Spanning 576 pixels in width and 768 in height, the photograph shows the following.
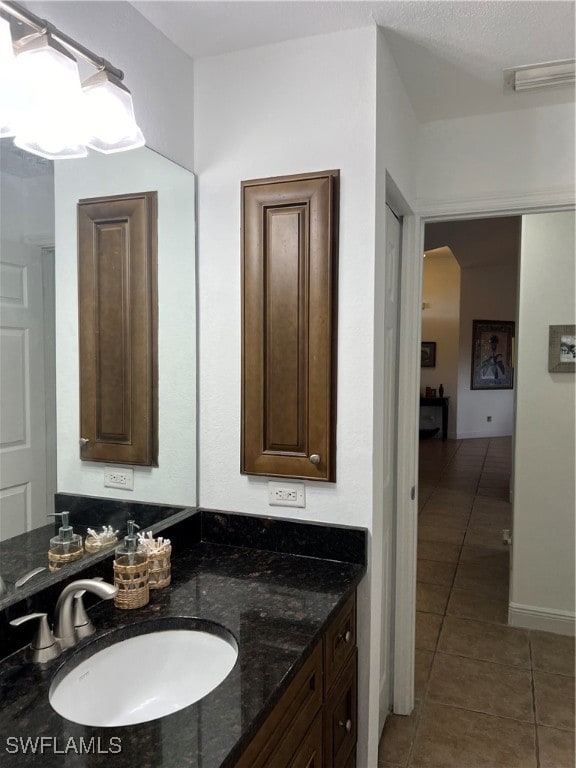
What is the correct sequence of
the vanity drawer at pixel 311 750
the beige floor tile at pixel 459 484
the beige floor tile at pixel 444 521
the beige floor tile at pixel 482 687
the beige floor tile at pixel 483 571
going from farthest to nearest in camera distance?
→ the beige floor tile at pixel 459 484, the beige floor tile at pixel 444 521, the beige floor tile at pixel 483 571, the beige floor tile at pixel 482 687, the vanity drawer at pixel 311 750

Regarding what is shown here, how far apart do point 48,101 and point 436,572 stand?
3.75m

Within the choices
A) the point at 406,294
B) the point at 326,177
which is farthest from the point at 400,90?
the point at 406,294

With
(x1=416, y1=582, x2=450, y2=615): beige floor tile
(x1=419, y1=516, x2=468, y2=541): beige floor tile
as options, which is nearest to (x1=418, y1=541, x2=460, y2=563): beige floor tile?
(x1=419, y1=516, x2=468, y2=541): beige floor tile

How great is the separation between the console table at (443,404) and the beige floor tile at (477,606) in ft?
19.3

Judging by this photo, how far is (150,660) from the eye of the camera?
1411mm

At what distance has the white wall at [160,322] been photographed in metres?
1.52

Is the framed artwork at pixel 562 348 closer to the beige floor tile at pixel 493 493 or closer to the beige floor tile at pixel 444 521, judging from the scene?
the beige floor tile at pixel 444 521

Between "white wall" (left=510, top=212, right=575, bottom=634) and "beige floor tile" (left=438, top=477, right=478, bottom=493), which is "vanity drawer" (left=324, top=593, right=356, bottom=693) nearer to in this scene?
"white wall" (left=510, top=212, right=575, bottom=634)

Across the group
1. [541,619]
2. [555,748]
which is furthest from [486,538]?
[555,748]

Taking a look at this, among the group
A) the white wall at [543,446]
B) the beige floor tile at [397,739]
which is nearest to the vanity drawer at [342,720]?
the beige floor tile at [397,739]

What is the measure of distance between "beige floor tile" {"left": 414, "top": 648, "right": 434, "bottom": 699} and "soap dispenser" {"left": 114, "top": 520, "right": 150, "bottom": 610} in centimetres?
173

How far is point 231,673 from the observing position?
1.22m

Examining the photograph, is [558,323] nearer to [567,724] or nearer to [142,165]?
[567,724]

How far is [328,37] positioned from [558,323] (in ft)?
7.06
